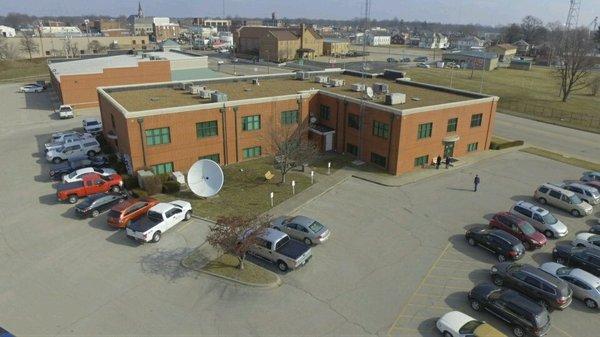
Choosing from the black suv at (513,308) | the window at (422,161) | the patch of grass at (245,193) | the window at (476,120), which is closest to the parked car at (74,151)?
the patch of grass at (245,193)

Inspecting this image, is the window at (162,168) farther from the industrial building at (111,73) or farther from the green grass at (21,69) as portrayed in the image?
the green grass at (21,69)

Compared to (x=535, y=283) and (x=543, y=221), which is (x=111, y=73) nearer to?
(x=543, y=221)

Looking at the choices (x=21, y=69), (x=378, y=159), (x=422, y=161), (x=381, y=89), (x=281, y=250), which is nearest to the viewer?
(x=281, y=250)

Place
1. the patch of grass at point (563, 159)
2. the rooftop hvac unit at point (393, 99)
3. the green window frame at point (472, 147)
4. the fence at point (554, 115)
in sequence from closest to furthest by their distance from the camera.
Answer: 1. the rooftop hvac unit at point (393, 99)
2. the patch of grass at point (563, 159)
3. the green window frame at point (472, 147)
4. the fence at point (554, 115)

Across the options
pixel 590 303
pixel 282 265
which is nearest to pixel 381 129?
pixel 282 265

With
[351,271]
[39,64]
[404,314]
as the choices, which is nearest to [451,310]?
[404,314]

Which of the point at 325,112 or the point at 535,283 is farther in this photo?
the point at 325,112
